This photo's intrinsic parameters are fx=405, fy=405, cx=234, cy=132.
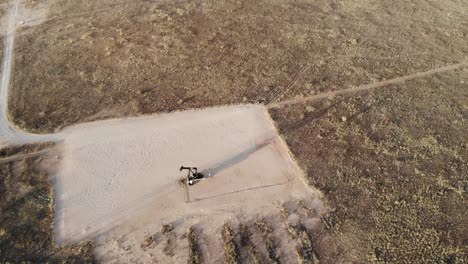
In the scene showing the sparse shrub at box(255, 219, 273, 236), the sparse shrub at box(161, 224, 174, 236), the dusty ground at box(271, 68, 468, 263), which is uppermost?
the dusty ground at box(271, 68, 468, 263)

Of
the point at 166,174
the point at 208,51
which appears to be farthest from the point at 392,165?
the point at 208,51

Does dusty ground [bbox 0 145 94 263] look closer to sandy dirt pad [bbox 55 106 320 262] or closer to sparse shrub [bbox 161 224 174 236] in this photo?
sandy dirt pad [bbox 55 106 320 262]

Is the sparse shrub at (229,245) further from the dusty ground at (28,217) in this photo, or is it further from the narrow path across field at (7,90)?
the narrow path across field at (7,90)

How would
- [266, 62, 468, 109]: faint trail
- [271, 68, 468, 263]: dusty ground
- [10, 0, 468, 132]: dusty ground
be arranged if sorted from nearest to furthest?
[271, 68, 468, 263]: dusty ground < [266, 62, 468, 109]: faint trail < [10, 0, 468, 132]: dusty ground

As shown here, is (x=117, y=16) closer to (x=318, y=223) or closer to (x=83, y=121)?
(x=83, y=121)

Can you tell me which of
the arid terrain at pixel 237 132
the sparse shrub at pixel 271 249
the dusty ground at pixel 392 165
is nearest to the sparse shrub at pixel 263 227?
the arid terrain at pixel 237 132

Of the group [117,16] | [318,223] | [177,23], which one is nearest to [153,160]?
[318,223]

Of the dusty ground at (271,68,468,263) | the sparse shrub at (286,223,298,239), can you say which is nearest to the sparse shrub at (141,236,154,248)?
the sparse shrub at (286,223,298,239)

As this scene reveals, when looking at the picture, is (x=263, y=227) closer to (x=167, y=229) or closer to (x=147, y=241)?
(x=167, y=229)
